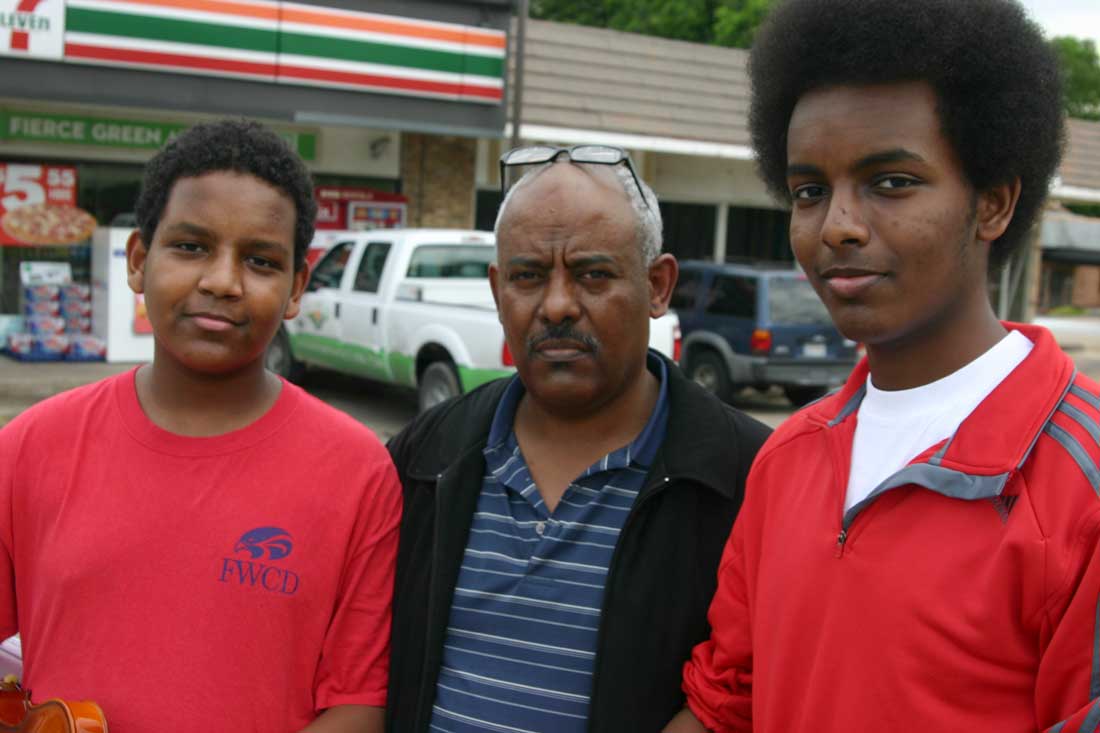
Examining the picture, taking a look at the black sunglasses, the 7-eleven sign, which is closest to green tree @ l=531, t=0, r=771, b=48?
the 7-eleven sign

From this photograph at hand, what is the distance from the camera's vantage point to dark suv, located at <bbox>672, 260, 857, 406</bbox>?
486 inches

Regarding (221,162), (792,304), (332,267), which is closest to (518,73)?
(332,267)

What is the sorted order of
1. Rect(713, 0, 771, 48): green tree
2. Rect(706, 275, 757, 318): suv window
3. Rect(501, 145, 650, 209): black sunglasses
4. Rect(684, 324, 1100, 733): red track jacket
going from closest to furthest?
Rect(684, 324, 1100, 733): red track jacket
Rect(501, 145, 650, 209): black sunglasses
Rect(706, 275, 757, 318): suv window
Rect(713, 0, 771, 48): green tree

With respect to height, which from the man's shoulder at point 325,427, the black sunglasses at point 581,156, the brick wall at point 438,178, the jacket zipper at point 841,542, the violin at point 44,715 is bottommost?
the violin at point 44,715

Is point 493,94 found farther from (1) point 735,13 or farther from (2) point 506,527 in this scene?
(1) point 735,13

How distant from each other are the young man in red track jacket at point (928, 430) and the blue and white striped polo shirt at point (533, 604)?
393mm

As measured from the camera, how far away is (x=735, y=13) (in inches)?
1407

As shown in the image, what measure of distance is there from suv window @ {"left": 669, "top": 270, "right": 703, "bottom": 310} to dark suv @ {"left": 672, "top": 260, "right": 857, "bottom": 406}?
15 centimetres

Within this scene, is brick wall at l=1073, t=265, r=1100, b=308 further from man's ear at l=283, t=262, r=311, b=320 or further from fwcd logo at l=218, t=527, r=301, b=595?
fwcd logo at l=218, t=527, r=301, b=595

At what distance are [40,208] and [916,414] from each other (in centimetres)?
1382

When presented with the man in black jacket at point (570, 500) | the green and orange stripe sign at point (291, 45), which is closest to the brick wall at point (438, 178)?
the green and orange stripe sign at point (291, 45)

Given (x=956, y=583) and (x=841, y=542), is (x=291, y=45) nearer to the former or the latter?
(x=841, y=542)

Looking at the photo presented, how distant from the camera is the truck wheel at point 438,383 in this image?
988cm

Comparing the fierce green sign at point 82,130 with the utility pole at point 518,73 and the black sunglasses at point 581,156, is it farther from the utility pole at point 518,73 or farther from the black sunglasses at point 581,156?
the black sunglasses at point 581,156
